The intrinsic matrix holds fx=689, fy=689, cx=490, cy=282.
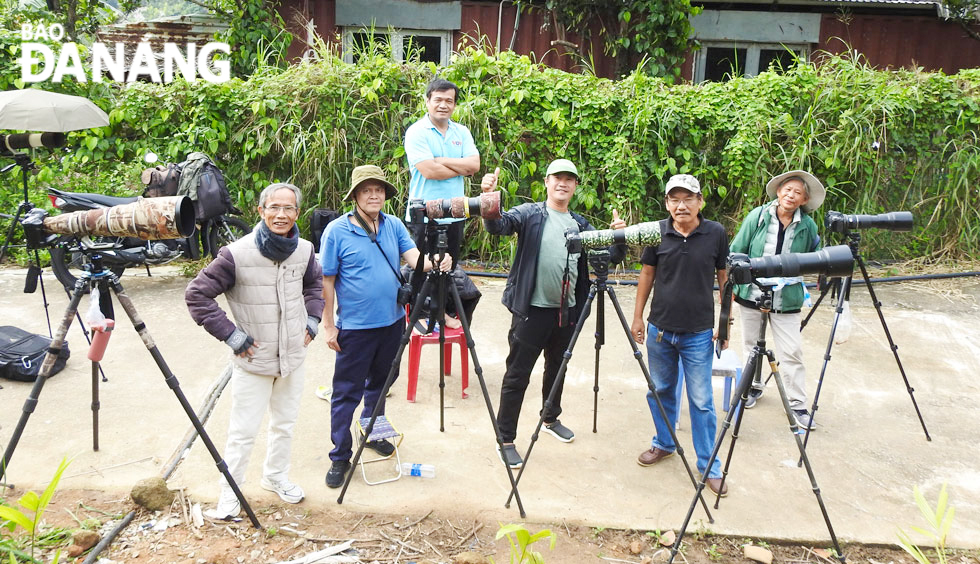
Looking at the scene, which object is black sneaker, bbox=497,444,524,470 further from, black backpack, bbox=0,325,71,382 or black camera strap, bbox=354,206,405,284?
black backpack, bbox=0,325,71,382

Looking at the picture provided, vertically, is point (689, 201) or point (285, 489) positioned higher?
point (689, 201)

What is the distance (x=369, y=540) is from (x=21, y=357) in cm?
287

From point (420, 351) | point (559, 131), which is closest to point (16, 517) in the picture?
point (420, 351)

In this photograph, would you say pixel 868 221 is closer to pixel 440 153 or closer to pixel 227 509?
pixel 440 153

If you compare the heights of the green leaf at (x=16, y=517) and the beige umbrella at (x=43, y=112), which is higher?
the beige umbrella at (x=43, y=112)

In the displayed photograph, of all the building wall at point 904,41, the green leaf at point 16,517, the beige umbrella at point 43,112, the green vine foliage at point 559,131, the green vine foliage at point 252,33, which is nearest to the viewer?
the green leaf at point 16,517

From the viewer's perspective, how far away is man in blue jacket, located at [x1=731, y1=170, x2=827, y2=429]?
3.96 m

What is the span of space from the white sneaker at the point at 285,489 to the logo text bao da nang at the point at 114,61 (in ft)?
17.2

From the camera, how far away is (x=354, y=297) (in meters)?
3.45

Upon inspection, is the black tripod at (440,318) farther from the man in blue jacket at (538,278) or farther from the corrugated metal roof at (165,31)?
the corrugated metal roof at (165,31)

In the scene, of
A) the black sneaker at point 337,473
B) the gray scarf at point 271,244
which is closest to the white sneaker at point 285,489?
the black sneaker at point 337,473

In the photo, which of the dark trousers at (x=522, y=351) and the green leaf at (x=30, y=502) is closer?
the green leaf at (x=30, y=502)

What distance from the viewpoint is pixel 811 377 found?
488cm

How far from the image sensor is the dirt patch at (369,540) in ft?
9.75
